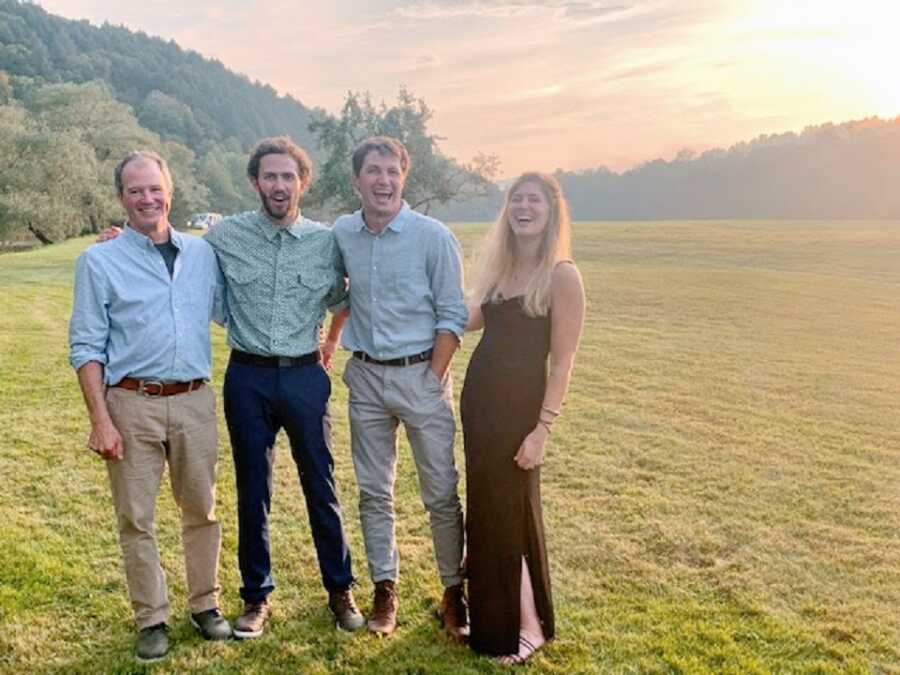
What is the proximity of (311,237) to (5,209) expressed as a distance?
130 feet

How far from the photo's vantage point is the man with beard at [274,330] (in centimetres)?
360

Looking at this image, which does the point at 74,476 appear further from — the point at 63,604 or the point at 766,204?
the point at 766,204

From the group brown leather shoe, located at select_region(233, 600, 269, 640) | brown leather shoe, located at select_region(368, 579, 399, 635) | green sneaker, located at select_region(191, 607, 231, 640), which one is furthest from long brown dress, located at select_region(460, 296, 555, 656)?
green sneaker, located at select_region(191, 607, 231, 640)

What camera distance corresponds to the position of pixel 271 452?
3.75 m

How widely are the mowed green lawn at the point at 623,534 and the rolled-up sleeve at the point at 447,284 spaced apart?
1.04m

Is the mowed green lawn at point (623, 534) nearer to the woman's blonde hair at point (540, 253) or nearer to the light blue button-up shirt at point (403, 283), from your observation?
the light blue button-up shirt at point (403, 283)

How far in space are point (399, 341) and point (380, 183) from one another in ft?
2.58

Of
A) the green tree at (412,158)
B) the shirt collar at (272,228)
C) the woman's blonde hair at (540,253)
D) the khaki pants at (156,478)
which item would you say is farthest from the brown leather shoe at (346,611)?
the green tree at (412,158)

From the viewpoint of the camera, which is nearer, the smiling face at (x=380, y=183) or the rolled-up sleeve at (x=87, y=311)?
the rolled-up sleeve at (x=87, y=311)

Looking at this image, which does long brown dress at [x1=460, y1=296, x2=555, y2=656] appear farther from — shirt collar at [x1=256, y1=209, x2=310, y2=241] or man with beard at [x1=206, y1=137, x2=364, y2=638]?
shirt collar at [x1=256, y1=209, x2=310, y2=241]

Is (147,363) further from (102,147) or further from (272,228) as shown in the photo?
(102,147)

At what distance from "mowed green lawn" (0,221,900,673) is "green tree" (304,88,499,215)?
86.3 feet

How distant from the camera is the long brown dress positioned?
11.8 ft

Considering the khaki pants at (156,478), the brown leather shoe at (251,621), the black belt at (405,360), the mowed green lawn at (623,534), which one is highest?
the black belt at (405,360)
